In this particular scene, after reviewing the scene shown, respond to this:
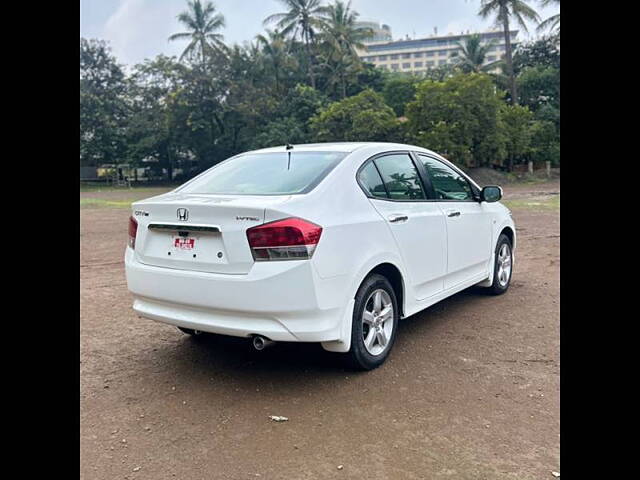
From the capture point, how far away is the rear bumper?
3.43 meters

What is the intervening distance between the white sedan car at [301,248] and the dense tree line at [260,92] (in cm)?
2830

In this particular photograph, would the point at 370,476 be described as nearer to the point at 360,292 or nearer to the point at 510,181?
the point at 360,292

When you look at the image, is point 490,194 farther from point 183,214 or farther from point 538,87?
point 538,87

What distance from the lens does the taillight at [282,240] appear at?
3.43 meters

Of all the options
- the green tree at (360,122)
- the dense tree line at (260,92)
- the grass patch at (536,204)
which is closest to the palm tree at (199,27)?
the dense tree line at (260,92)

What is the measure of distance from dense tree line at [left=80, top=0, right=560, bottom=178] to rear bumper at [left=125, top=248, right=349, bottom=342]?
96.4 feet

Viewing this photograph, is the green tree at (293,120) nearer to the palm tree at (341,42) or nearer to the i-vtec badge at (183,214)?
the palm tree at (341,42)

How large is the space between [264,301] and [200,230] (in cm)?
67

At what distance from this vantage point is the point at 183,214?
3.74 metres

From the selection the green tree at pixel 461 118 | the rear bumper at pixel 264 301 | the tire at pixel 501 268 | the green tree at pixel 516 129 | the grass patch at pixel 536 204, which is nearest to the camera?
the rear bumper at pixel 264 301

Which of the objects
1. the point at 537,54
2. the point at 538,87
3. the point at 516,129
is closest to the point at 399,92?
the point at 538,87

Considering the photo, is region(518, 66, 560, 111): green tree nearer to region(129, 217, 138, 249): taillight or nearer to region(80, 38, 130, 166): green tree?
region(80, 38, 130, 166): green tree

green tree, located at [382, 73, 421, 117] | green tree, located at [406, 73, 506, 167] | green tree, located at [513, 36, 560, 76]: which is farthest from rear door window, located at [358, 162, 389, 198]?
green tree, located at [513, 36, 560, 76]
